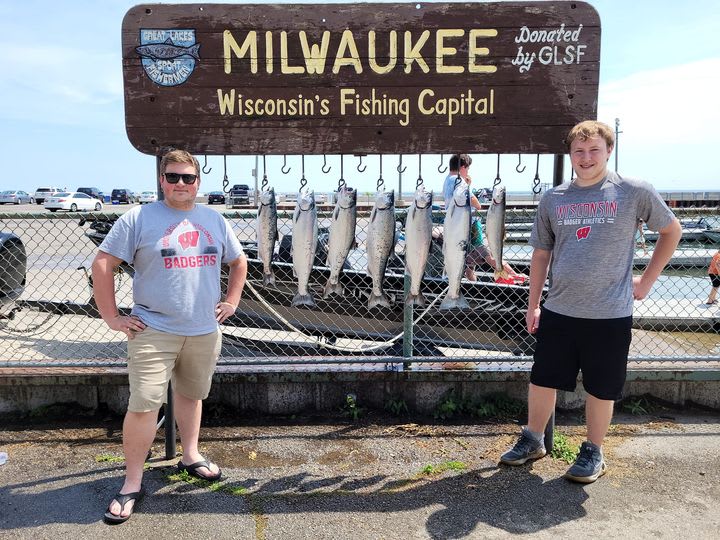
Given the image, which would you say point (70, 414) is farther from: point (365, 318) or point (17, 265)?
point (365, 318)

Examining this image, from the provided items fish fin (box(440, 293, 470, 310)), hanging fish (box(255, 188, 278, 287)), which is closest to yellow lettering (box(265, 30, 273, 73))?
hanging fish (box(255, 188, 278, 287))

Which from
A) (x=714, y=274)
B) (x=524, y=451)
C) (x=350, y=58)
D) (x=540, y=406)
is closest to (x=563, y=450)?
(x=524, y=451)

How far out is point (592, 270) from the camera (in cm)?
311

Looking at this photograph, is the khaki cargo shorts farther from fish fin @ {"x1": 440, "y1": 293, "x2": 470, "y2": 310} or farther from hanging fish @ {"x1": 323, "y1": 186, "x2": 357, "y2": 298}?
fish fin @ {"x1": 440, "y1": 293, "x2": 470, "y2": 310}

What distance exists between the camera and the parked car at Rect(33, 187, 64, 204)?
48.9 meters

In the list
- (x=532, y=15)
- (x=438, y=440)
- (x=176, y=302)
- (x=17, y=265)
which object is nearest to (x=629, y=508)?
(x=438, y=440)

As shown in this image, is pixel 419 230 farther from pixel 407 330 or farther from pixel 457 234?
pixel 407 330

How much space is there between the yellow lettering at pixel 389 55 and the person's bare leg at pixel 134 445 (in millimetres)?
2508

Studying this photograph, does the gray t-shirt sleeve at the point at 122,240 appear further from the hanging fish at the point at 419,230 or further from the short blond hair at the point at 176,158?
the hanging fish at the point at 419,230

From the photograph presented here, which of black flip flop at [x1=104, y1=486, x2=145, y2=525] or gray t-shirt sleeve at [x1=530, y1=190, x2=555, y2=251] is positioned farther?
gray t-shirt sleeve at [x1=530, y1=190, x2=555, y2=251]

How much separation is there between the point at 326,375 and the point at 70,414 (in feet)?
6.62

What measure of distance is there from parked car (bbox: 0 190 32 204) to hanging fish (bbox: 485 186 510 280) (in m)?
58.4

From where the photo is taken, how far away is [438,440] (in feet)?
13.3

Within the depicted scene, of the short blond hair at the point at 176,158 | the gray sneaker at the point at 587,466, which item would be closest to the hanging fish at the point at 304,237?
the short blond hair at the point at 176,158
